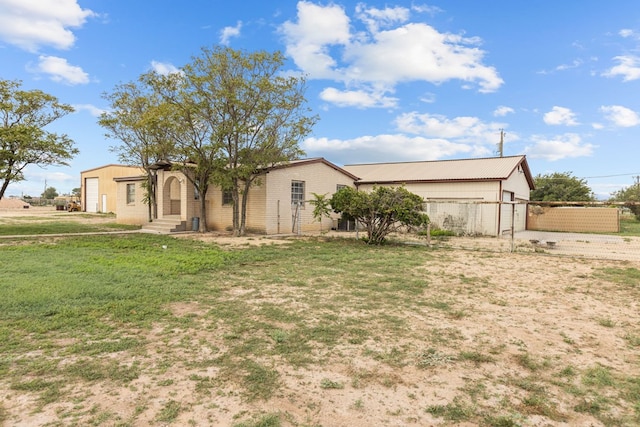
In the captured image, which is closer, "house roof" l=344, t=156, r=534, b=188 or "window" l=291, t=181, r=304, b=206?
"window" l=291, t=181, r=304, b=206

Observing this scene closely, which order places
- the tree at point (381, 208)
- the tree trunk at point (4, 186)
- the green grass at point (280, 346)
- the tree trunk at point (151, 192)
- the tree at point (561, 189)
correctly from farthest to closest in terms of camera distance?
the tree at point (561, 189) < the tree trunk at point (151, 192) < the tree trunk at point (4, 186) < the tree at point (381, 208) < the green grass at point (280, 346)

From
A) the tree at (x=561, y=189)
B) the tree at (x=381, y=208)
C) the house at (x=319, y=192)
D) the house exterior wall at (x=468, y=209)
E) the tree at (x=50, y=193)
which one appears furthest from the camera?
the tree at (x=50, y=193)

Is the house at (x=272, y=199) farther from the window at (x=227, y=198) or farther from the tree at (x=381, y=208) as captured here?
the tree at (x=381, y=208)

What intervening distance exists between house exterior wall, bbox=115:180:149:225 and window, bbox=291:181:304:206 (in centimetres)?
942

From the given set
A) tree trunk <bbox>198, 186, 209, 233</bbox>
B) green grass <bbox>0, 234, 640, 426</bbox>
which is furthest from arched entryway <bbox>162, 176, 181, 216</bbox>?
green grass <bbox>0, 234, 640, 426</bbox>

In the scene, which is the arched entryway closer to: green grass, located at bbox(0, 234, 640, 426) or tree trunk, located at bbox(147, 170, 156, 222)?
tree trunk, located at bbox(147, 170, 156, 222)

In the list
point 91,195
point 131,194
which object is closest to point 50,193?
point 91,195

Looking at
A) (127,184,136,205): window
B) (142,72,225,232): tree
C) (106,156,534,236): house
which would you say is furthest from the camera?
(127,184,136,205): window

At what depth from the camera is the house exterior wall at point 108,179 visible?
34.3m

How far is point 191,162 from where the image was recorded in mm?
17531

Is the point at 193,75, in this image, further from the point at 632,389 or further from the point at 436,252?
the point at 632,389

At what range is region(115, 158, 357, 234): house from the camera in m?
16.8

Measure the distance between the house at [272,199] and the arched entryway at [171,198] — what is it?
0.18 ft

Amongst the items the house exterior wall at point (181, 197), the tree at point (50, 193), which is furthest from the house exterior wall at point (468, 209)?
Answer: the tree at point (50, 193)
